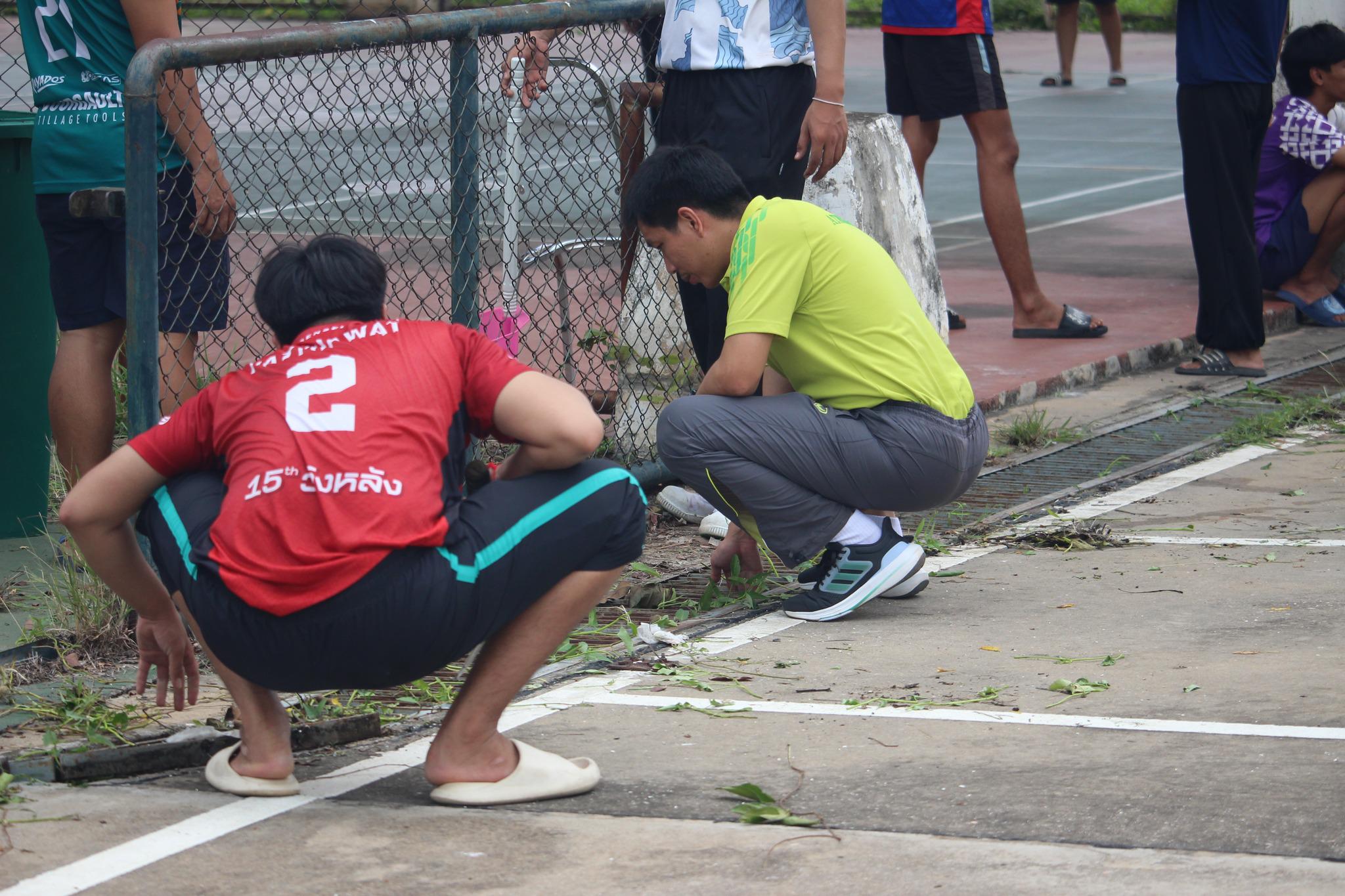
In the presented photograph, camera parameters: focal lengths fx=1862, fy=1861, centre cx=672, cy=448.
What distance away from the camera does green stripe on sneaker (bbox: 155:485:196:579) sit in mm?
3328

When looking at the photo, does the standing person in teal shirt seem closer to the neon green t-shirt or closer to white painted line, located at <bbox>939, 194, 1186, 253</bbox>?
the neon green t-shirt

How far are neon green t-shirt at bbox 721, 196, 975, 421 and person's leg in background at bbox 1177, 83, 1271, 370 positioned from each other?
127 inches

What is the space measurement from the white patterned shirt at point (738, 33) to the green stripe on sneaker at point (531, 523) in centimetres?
224

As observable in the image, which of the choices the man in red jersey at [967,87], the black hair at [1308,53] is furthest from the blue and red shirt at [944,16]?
the black hair at [1308,53]

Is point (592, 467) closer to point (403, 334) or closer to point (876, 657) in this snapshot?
point (403, 334)

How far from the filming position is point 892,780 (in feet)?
11.5

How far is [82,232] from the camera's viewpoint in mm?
4871

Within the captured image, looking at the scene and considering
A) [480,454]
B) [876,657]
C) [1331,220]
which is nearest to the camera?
[876,657]

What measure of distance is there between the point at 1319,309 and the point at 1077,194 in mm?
4782

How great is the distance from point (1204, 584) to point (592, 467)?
219 cm

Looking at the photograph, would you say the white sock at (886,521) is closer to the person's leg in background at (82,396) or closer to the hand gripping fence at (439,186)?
the hand gripping fence at (439,186)

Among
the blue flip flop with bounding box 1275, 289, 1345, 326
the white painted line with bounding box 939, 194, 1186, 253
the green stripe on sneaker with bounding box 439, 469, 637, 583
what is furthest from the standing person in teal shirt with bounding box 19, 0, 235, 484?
the white painted line with bounding box 939, 194, 1186, 253

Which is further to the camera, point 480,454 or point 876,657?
point 480,454

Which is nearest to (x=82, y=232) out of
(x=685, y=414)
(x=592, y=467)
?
(x=685, y=414)
